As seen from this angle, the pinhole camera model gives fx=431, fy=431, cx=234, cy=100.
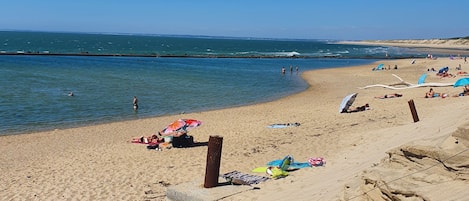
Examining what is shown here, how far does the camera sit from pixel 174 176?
467 inches

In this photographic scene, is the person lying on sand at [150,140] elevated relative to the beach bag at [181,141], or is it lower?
lower

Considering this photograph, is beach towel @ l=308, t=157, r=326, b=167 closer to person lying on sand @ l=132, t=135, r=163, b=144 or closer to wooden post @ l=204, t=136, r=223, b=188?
wooden post @ l=204, t=136, r=223, b=188

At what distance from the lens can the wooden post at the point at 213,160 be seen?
861 cm

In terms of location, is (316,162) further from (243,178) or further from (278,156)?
(243,178)

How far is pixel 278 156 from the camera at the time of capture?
1347 centimetres

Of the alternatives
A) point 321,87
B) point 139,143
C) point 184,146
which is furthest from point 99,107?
point 321,87

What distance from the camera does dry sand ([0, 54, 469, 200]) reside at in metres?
6.52

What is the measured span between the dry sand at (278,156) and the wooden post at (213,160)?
0.54m

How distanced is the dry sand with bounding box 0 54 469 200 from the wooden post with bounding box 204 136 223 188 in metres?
0.54

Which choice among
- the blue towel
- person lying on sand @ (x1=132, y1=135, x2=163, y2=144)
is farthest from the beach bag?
the blue towel

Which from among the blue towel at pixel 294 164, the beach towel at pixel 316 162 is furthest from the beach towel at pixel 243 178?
the beach towel at pixel 316 162

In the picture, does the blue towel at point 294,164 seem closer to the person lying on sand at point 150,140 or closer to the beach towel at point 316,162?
the beach towel at point 316,162

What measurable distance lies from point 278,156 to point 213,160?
16.9 feet

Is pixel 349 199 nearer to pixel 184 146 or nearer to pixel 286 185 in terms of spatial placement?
pixel 286 185
